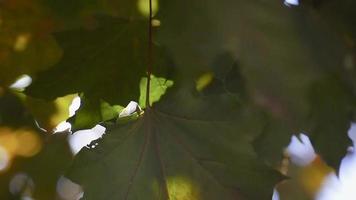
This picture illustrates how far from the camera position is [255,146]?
111 cm

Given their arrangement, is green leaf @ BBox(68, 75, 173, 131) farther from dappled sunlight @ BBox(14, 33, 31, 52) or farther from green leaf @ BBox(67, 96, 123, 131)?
dappled sunlight @ BBox(14, 33, 31, 52)

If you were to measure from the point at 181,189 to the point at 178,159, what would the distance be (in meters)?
0.05

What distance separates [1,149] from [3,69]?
0.38 meters

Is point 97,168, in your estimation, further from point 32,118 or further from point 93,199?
point 32,118

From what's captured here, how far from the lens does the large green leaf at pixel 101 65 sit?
41.5 inches

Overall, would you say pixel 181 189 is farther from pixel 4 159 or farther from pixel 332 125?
pixel 4 159

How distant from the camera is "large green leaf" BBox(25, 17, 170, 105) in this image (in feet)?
3.46

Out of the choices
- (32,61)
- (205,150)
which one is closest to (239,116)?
(205,150)

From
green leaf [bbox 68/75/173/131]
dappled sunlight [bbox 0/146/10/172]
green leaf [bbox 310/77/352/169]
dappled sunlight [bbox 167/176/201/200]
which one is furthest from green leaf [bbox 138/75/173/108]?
dappled sunlight [bbox 0/146/10/172]

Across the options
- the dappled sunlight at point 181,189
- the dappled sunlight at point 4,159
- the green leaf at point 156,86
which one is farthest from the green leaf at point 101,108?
the dappled sunlight at point 4,159

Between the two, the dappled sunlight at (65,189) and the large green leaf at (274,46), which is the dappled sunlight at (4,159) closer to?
the dappled sunlight at (65,189)

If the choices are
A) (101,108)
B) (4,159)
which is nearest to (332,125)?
(101,108)

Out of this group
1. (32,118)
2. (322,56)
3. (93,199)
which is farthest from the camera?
(32,118)

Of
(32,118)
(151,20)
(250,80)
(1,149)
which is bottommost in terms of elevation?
(1,149)
